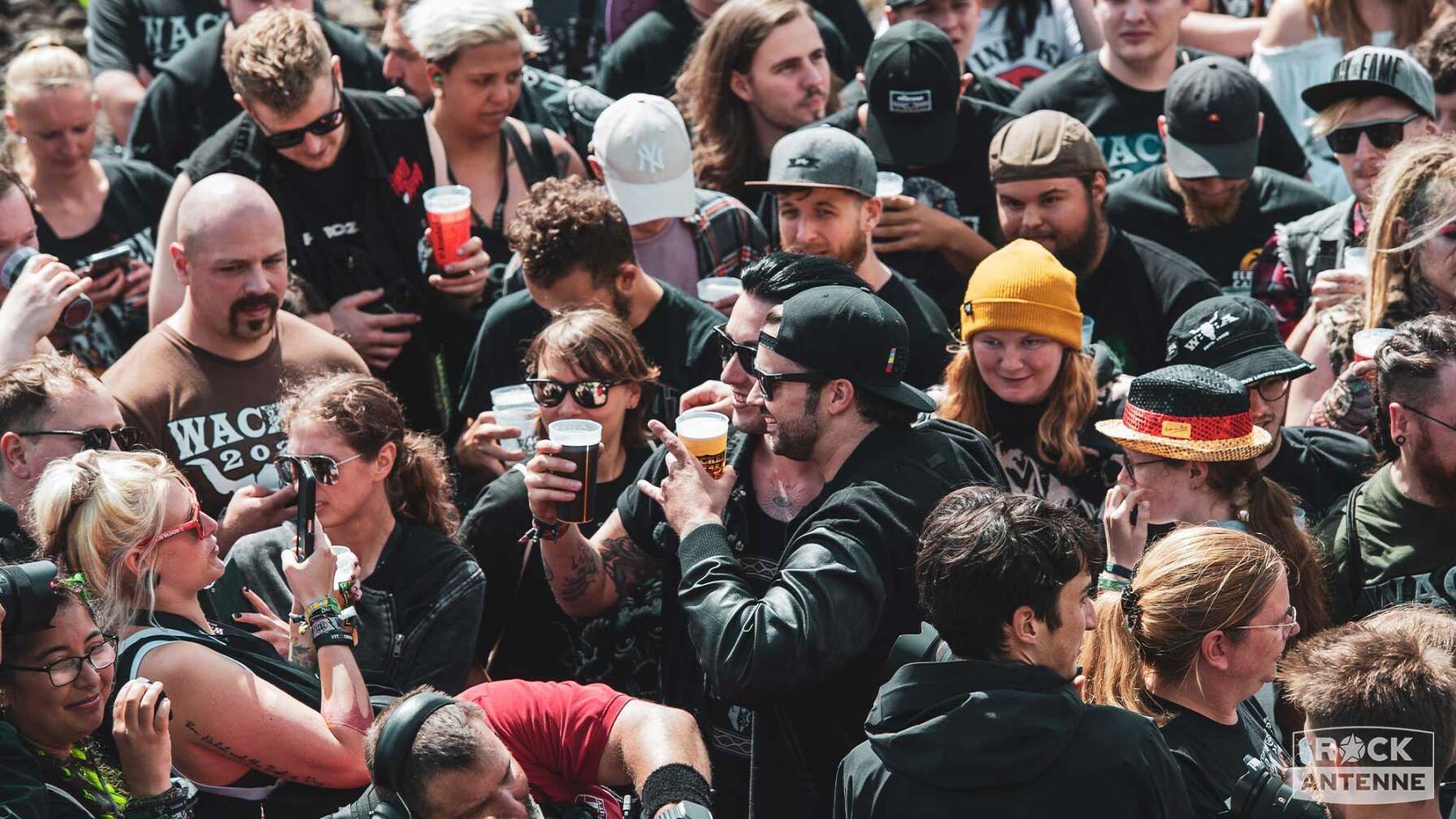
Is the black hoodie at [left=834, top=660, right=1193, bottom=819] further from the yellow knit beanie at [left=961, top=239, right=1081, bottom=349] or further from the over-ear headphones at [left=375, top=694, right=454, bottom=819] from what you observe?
the yellow knit beanie at [left=961, top=239, right=1081, bottom=349]

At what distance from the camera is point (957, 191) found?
21.1 feet

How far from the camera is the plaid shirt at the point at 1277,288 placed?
5.86 metres

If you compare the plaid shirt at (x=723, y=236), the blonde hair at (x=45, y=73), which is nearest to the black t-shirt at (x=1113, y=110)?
the plaid shirt at (x=723, y=236)

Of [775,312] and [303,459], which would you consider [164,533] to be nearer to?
[303,459]

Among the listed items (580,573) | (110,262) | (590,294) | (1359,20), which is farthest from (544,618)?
(1359,20)

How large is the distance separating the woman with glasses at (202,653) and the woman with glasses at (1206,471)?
210 cm

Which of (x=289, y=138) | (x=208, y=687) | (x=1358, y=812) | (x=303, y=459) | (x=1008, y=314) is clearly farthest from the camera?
(x=289, y=138)

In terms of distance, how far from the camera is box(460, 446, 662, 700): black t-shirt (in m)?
4.59

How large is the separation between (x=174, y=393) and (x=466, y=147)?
6.29 ft

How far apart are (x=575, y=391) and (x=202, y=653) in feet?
4.81

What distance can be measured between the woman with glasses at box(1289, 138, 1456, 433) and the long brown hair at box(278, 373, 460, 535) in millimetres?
2959

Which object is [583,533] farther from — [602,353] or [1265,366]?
[1265,366]

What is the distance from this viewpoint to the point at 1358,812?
3154mm

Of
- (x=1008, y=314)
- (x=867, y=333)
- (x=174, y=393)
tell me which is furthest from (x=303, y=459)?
(x=1008, y=314)
